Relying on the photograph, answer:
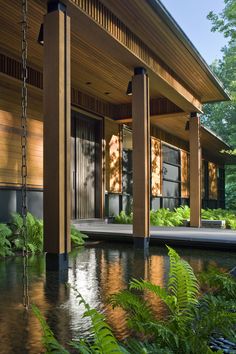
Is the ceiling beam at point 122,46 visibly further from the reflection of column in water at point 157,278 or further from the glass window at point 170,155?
the glass window at point 170,155

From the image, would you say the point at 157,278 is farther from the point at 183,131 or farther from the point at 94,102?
the point at 183,131

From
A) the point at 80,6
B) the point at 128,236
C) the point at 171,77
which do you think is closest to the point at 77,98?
the point at 171,77

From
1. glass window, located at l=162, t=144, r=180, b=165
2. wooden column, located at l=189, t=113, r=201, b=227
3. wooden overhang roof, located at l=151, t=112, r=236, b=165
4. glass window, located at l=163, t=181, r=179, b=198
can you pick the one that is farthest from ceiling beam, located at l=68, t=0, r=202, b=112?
glass window, located at l=163, t=181, r=179, b=198

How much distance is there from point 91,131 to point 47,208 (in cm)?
751

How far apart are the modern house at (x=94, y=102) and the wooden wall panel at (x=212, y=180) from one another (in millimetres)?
7655

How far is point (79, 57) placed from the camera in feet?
28.1

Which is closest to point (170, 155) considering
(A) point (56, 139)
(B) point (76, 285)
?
(A) point (56, 139)

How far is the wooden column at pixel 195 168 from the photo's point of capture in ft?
38.5

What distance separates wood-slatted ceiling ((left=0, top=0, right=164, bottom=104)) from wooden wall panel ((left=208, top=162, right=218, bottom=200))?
12.9 m

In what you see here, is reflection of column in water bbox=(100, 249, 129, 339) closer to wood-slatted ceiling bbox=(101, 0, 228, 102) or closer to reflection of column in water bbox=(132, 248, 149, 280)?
reflection of column in water bbox=(132, 248, 149, 280)

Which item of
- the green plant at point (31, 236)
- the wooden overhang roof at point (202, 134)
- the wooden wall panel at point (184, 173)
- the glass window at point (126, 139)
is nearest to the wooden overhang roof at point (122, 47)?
the wooden overhang roof at point (202, 134)

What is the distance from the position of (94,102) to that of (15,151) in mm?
4015

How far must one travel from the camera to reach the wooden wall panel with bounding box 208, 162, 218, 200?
23.9m

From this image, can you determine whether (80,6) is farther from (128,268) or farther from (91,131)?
(91,131)
